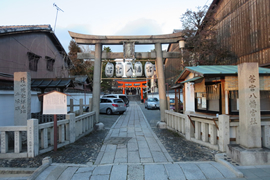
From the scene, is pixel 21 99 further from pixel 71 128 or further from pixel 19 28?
pixel 19 28

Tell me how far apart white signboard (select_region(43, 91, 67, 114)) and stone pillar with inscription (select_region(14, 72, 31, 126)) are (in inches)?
66.5

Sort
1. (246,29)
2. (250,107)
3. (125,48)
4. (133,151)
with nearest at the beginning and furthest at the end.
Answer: (250,107), (133,151), (246,29), (125,48)

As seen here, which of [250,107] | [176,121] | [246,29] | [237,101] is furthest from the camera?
[246,29]

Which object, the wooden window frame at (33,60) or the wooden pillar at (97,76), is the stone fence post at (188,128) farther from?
the wooden window frame at (33,60)

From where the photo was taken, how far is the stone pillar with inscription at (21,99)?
21.9 feet

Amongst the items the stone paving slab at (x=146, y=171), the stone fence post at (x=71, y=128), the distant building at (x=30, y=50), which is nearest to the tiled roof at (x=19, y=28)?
the distant building at (x=30, y=50)

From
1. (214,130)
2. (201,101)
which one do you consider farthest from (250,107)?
(201,101)

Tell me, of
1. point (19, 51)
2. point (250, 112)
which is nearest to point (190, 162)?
point (250, 112)

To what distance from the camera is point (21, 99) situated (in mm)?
6742

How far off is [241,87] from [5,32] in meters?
13.4

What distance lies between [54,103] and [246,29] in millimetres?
10681

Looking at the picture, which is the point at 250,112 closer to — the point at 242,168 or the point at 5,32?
the point at 242,168

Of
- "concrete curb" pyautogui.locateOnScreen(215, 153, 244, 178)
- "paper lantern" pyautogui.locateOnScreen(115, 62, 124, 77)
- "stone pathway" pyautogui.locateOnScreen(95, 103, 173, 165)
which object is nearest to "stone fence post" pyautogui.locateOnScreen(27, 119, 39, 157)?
"stone pathway" pyautogui.locateOnScreen(95, 103, 173, 165)

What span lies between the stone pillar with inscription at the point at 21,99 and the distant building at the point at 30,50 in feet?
18.9
